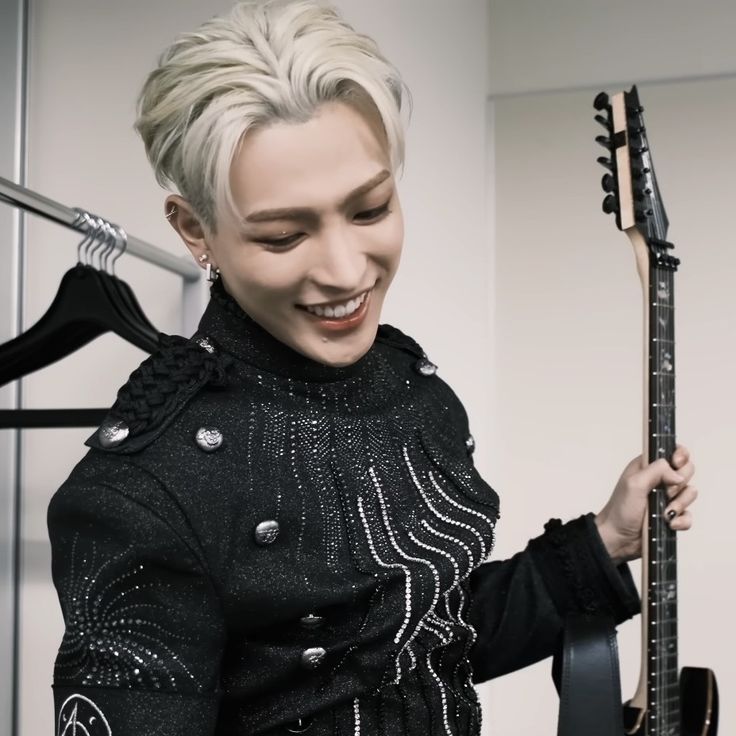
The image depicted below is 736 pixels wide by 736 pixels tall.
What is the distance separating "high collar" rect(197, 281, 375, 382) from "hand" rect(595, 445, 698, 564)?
36cm

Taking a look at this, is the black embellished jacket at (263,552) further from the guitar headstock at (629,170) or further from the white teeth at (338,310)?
the guitar headstock at (629,170)

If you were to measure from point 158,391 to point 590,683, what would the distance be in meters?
0.47

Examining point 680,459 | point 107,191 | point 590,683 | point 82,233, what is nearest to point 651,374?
point 680,459

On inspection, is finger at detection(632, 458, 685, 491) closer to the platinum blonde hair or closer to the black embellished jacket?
the black embellished jacket

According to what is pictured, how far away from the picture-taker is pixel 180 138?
0.80 metres

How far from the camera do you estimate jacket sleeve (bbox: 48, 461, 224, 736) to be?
2.41ft

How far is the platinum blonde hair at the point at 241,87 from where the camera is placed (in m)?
0.77

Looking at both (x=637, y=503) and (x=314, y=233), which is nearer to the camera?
(x=314, y=233)

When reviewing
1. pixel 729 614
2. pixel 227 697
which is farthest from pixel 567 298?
pixel 227 697

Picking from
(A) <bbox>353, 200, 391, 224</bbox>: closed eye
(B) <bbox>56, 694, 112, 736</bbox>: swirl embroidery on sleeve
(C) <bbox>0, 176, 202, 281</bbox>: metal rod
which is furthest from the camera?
(C) <bbox>0, 176, 202, 281</bbox>: metal rod

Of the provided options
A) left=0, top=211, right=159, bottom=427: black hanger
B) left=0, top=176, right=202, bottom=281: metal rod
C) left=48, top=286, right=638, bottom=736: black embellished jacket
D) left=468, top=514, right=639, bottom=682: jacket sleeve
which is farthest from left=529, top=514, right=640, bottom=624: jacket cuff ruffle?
left=0, top=176, right=202, bottom=281: metal rod

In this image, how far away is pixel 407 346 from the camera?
107 centimetres

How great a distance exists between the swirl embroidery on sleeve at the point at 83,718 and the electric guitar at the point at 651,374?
21.8 inches

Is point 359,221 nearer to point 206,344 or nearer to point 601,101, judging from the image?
point 206,344
